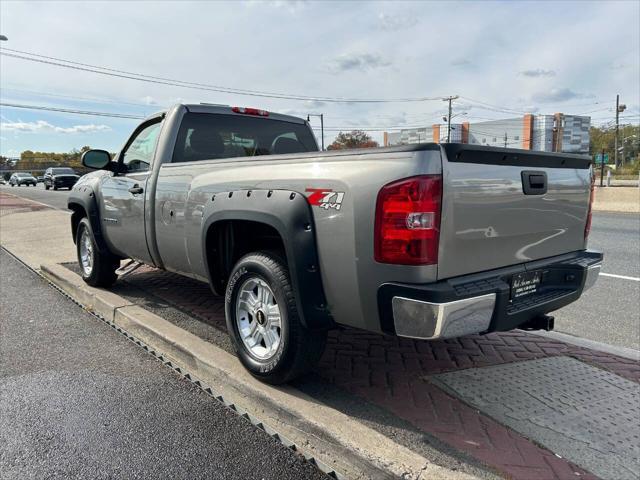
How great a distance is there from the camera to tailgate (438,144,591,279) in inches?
100

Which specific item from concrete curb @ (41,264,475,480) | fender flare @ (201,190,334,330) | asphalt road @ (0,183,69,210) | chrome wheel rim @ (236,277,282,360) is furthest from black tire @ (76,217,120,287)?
asphalt road @ (0,183,69,210)

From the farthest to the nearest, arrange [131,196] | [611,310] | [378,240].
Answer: [611,310], [131,196], [378,240]

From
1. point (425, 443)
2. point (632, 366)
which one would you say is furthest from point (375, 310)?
point (632, 366)

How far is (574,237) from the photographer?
3486 millimetres

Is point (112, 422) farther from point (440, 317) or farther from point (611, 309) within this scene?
point (611, 309)

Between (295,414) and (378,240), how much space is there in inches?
43.3

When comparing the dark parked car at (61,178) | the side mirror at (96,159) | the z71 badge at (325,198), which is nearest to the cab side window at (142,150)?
the side mirror at (96,159)

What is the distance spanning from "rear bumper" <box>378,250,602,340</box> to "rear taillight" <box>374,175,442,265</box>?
0.15 m

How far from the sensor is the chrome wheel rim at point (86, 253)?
5.78 meters

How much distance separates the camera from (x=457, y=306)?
247 centimetres

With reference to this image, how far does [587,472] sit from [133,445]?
7.53ft

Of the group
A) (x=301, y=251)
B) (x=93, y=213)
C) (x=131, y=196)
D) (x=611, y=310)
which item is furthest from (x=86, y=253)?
(x=611, y=310)

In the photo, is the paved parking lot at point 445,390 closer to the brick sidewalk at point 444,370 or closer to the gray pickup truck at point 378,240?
the brick sidewalk at point 444,370

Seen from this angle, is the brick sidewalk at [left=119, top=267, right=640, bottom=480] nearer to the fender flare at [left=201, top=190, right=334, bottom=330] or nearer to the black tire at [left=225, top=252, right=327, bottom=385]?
the black tire at [left=225, top=252, right=327, bottom=385]
